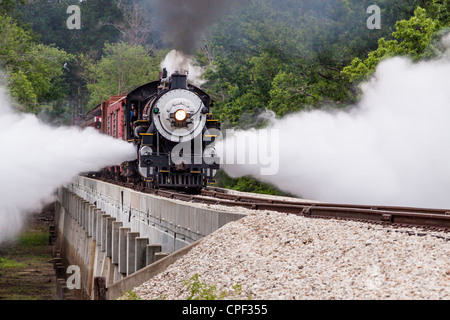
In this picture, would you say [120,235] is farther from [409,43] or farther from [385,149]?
[409,43]

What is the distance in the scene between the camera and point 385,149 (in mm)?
26375

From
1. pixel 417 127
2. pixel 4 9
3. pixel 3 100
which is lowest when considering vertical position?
pixel 417 127

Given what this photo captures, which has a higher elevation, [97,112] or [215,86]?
[215,86]

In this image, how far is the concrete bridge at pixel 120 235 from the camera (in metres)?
12.5

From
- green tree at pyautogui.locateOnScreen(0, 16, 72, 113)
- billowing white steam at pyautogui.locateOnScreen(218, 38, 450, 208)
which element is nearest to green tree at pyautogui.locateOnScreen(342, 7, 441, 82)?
billowing white steam at pyautogui.locateOnScreen(218, 38, 450, 208)

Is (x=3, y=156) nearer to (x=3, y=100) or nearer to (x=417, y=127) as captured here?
(x=417, y=127)

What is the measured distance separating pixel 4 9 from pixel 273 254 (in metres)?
57.9

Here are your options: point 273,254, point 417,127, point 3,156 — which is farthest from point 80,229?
point 273,254

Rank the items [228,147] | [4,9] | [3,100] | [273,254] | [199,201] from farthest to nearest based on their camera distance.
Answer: [4,9], [3,100], [228,147], [199,201], [273,254]

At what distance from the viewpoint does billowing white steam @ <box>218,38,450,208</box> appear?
25.0 metres

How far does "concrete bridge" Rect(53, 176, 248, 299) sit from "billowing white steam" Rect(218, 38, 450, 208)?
557 cm

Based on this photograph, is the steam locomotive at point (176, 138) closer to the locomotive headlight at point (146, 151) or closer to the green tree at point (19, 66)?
the locomotive headlight at point (146, 151)

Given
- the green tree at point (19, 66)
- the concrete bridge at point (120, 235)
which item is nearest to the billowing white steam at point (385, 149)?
the concrete bridge at point (120, 235)

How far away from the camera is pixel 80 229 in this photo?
3566cm
